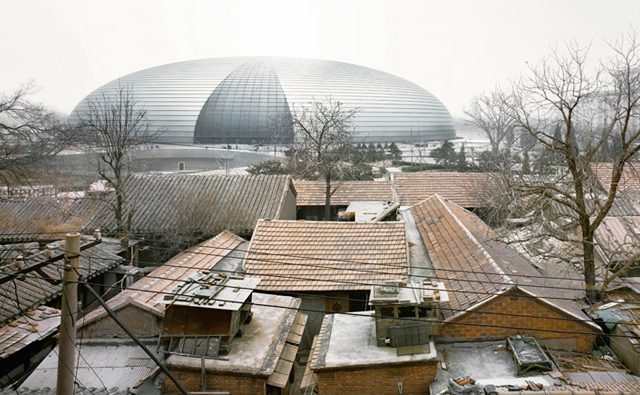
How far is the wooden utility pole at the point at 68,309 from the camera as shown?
6972 mm

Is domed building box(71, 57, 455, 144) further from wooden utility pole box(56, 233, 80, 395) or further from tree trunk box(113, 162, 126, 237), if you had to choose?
Answer: wooden utility pole box(56, 233, 80, 395)

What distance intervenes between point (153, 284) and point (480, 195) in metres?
18.5

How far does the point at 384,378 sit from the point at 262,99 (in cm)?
6116

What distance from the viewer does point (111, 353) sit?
415 inches

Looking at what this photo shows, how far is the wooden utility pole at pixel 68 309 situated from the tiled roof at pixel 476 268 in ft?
21.5

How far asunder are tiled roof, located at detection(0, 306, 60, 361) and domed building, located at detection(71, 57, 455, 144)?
49.9 meters

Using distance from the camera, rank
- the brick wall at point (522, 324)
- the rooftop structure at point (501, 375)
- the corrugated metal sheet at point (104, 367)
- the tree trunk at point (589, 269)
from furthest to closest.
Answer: the tree trunk at point (589, 269)
the brick wall at point (522, 324)
the corrugated metal sheet at point (104, 367)
the rooftop structure at point (501, 375)

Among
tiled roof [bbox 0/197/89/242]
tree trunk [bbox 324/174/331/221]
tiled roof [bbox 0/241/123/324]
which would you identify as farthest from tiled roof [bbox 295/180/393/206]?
tiled roof [bbox 0/241/123/324]

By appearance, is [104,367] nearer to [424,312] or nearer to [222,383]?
[222,383]

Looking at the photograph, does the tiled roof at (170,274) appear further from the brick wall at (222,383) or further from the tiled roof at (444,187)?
the tiled roof at (444,187)

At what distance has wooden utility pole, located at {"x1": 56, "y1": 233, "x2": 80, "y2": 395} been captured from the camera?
6.97 metres

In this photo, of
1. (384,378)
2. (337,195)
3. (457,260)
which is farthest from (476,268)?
(337,195)

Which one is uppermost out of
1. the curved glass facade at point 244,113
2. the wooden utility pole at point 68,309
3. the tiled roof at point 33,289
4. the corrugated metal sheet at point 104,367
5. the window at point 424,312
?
the curved glass facade at point 244,113

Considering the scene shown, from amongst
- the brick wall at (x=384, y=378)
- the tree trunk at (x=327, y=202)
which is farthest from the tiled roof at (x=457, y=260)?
the tree trunk at (x=327, y=202)
